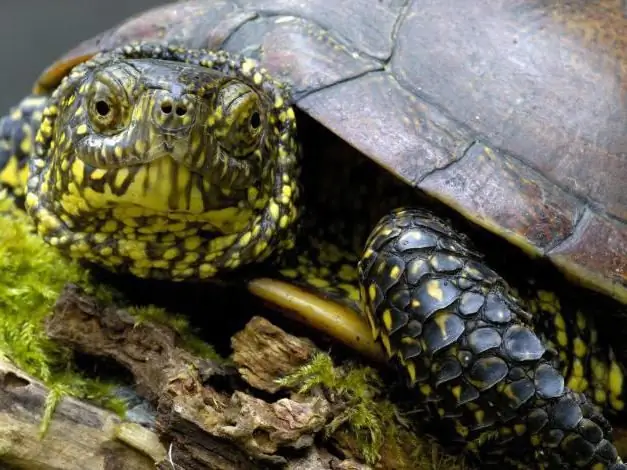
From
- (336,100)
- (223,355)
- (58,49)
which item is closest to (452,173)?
(336,100)

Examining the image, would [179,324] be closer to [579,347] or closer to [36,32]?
[579,347]

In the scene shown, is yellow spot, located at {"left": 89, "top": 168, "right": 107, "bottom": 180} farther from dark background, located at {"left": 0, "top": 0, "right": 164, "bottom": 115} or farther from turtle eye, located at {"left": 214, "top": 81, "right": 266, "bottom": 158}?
dark background, located at {"left": 0, "top": 0, "right": 164, "bottom": 115}

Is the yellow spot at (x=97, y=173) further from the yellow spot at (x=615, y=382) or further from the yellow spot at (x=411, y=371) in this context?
the yellow spot at (x=615, y=382)

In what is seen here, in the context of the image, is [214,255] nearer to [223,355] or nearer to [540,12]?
[223,355]

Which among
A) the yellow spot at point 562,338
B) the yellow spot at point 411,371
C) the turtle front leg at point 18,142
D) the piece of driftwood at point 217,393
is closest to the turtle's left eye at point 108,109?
the piece of driftwood at point 217,393

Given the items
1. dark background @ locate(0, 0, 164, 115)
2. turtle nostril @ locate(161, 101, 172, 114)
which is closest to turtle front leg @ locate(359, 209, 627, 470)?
turtle nostril @ locate(161, 101, 172, 114)

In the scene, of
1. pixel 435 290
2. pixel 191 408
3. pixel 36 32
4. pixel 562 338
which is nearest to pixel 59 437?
pixel 191 408
